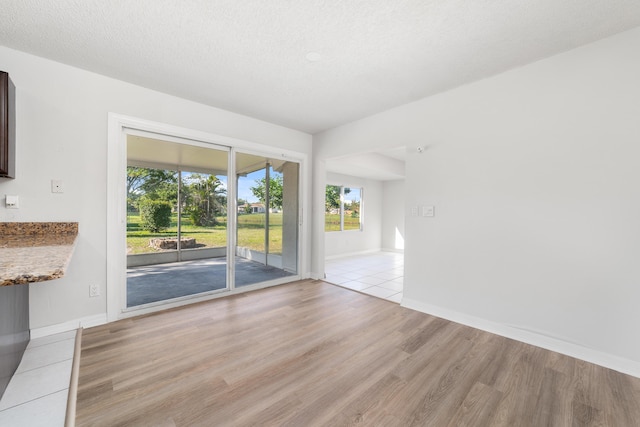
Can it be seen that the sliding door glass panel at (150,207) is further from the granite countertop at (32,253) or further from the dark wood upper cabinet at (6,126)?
the dark wood upper cabinet at (6,126)

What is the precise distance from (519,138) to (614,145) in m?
0.63

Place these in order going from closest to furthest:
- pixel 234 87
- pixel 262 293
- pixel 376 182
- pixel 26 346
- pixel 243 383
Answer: pixel 243 383, pixel 26 346, pixel 234 87, pixel 262 293, pixel 376 182

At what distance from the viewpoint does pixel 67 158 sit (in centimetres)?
251

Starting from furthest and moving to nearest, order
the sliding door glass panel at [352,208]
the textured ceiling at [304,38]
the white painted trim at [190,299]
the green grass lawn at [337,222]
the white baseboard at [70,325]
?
the sliding door glass panel at [352,208], the green grass lawn at [337,222], the white painted trim at [190,299], the white baseboard at [70,325], the textured ceiling at [304,38]

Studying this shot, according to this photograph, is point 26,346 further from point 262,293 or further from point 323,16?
point 323,16

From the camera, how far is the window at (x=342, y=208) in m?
7.20

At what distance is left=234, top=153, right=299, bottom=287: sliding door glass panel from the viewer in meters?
3.92

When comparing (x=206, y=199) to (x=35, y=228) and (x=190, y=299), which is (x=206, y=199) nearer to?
(x=190, y=299)

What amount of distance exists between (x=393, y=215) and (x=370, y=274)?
11.4ft

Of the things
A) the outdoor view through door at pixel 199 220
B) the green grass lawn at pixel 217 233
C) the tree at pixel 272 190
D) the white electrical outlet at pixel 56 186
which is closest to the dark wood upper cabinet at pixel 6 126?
the white electrical outlet at pixel 56 186

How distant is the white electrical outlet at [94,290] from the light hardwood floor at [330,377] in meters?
0.34

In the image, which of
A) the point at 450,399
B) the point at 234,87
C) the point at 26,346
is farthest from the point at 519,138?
the point at 26,346

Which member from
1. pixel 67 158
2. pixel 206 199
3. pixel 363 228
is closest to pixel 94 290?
pixel 67 158

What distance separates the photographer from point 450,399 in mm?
1678
